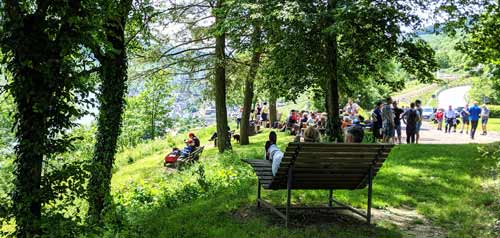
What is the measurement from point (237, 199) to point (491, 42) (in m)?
7.37

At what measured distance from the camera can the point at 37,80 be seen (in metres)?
4.05

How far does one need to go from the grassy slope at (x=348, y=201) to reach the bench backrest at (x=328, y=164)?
58 cm

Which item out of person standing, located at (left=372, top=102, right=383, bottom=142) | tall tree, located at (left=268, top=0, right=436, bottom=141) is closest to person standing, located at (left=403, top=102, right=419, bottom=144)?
person standing, located at (left=372, top=102, right=383, bottom=142)

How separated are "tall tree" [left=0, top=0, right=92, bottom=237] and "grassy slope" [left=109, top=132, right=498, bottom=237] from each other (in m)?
1.55

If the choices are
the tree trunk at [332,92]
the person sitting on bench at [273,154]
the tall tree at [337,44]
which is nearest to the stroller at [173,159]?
the tall tree at [337,44]

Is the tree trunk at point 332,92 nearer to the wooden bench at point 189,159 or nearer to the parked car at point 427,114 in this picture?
the wooden bench at point 189,159

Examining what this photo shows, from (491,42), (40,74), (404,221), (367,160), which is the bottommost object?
(404,221)

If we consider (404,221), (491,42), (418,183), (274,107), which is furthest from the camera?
(274,107)

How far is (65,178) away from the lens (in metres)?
4.27

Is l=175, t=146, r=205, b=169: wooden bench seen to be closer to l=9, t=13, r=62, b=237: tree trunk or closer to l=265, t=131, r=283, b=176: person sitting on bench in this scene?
l=265, t=131, r=283, b=176: person sitting on bench

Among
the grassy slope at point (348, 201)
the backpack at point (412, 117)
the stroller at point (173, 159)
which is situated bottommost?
the stroller at point (173, 159)

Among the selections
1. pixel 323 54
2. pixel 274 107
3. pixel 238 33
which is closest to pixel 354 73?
pixel 323 54

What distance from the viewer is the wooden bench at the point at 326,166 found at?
226 inches

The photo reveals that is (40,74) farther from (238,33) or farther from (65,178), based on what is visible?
(238,33)
